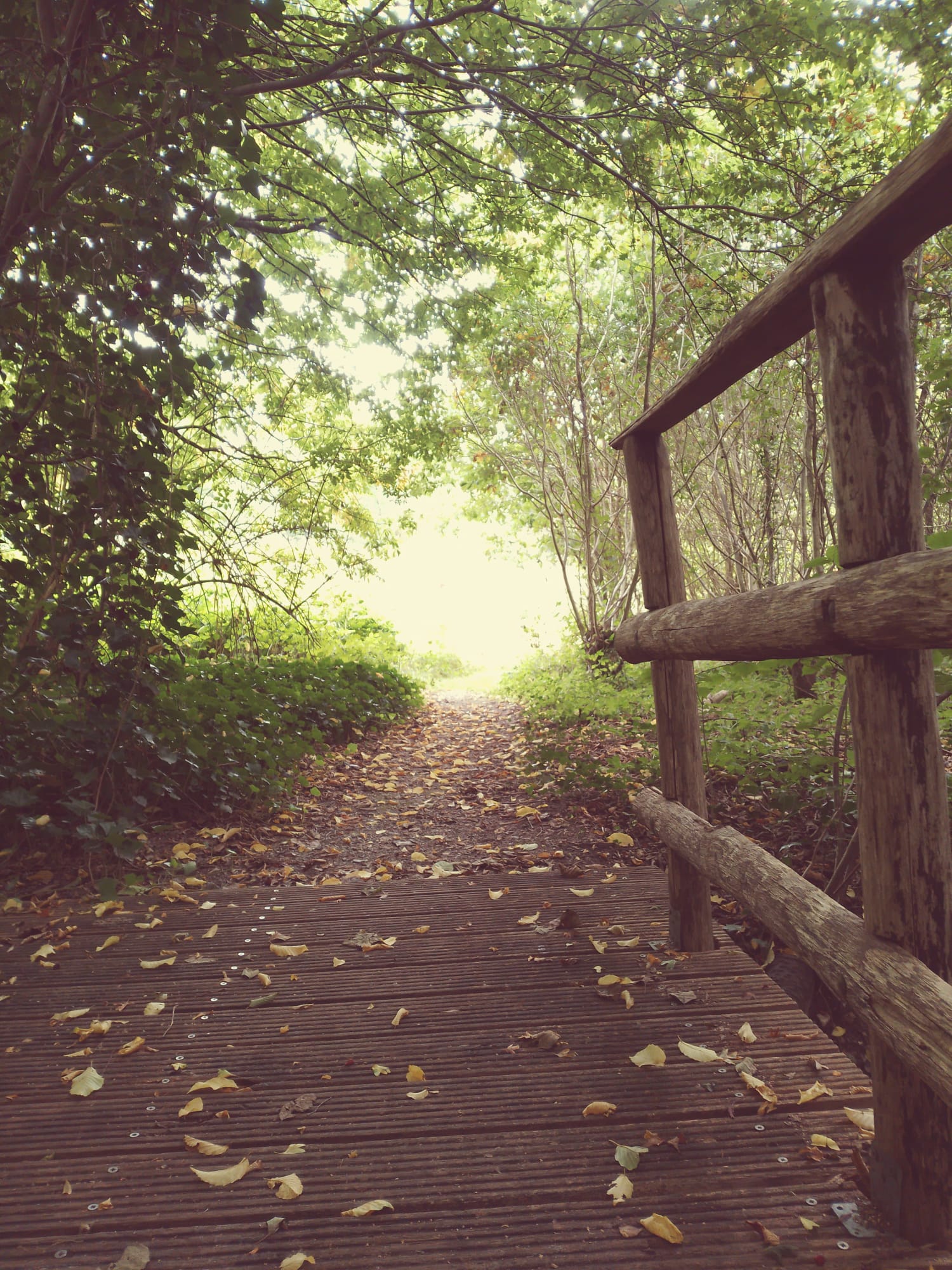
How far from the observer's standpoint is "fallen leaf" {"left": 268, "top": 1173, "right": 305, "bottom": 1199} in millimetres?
1677

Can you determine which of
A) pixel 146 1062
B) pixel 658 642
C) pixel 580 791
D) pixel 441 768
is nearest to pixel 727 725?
pixel 580 791

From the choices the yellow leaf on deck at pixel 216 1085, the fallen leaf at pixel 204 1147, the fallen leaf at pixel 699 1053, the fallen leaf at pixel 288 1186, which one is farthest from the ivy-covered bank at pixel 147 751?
the fallen leaf at pixel 699 1053

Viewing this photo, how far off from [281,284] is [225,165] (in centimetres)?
125

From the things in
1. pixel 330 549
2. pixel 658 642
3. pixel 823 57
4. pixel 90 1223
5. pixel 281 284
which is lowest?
pixel 90 1223

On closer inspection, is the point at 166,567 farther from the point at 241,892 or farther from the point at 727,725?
the point at 727,725

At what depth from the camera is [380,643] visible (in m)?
12.0

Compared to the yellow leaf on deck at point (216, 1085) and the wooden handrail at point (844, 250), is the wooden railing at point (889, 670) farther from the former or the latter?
the yellow leaf on deck at point (216, 1085)

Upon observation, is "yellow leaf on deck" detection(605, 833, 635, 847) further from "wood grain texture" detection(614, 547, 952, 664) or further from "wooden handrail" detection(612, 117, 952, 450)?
"wooden handrail" detection(612, 117, 952, 450)

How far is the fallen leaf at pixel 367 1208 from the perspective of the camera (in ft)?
5.30

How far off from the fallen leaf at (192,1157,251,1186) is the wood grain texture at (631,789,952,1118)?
1.36m

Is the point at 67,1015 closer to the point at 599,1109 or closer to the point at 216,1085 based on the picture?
the point at 216,1085

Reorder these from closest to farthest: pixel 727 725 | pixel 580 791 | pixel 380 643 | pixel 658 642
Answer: pixel 658 642, pixel 580 791, pixel 727 725, pixel 380 643

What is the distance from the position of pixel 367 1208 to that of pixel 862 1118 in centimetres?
115

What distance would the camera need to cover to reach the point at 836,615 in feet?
4.83
